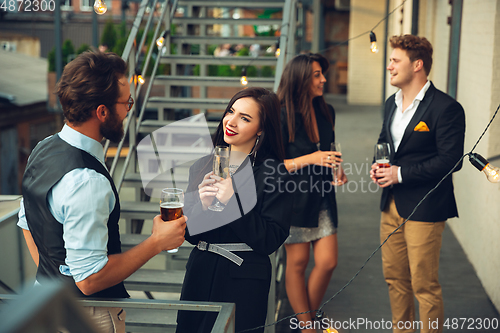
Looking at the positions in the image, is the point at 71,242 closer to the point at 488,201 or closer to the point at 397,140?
the point at 397,140

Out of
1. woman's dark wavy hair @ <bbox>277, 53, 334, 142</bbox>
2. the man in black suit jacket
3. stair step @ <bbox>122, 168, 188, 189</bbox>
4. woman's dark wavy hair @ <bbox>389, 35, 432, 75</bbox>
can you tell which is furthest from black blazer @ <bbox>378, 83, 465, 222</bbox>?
stair step @ <bbox>122, 168, 188, 189</bbox>

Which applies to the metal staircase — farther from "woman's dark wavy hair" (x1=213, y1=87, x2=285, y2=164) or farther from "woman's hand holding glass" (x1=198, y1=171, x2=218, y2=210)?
"woman's hand holding glass" (x1=198, y1=171, x2=218, y2=210)

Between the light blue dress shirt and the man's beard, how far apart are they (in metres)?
0.17

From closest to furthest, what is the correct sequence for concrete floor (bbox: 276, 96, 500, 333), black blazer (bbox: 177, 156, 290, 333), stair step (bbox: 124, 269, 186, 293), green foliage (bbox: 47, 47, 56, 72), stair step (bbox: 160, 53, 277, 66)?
black blazer (bbox: 177, 156, 290, 333) → stair step (bbox: 124, 269, 186, 293) → concrete floor (bbox: 276, 96, 500, 333) → stair step (bbox: 160, 53, 277, 66) → green foliage (bbox: 47, 47, 56, 72)

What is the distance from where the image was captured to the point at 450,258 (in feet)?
15.5

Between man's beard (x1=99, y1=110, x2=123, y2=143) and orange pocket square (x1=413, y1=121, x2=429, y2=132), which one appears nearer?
man's beard (x1=99, y1=110, x2=123, y2=143)

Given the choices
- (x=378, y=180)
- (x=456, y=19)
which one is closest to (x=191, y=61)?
(x=456, y=19)

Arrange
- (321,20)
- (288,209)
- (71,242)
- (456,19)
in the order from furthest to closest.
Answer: (321,20) → (456,19) → (288,209) → (71,242)

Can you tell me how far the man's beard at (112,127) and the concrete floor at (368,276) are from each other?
229cm

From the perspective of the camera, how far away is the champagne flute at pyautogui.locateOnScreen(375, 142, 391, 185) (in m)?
2.77

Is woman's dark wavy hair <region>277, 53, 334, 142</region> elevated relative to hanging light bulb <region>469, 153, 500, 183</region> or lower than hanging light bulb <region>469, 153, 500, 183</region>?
elevated

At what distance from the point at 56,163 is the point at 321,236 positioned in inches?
74.7

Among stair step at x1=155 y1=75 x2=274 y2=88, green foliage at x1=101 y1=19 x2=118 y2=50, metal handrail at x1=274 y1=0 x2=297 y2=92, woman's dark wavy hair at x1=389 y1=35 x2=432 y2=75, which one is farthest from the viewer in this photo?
green foliage at x1=101 y1=19 x2=118 y2=50

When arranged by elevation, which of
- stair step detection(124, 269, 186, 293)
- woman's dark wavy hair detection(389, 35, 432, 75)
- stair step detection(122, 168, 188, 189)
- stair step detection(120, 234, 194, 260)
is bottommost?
stair step detection(124, 269, 186, 293)
